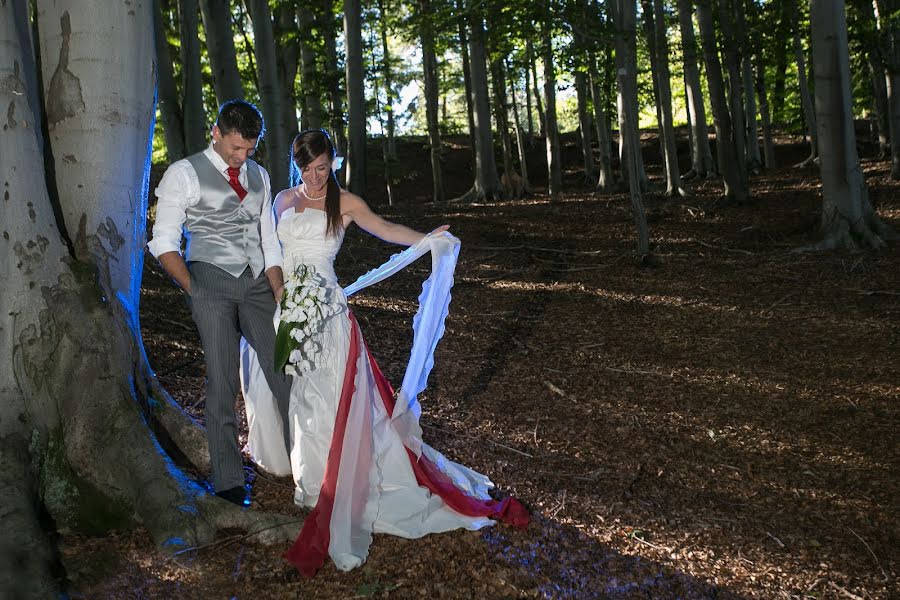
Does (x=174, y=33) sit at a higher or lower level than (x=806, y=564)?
higher

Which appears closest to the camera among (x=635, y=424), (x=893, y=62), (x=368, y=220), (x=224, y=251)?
(x=224, y=251)

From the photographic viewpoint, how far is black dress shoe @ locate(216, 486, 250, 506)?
399cm

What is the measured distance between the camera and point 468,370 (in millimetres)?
6992

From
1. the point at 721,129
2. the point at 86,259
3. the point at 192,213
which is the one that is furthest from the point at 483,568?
the point at 721,129

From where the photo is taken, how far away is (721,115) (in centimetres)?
1377

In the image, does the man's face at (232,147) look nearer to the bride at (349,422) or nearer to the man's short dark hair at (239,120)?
the man's short dark hair at (239,120)

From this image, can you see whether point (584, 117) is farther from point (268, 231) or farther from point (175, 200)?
point (175, 200)

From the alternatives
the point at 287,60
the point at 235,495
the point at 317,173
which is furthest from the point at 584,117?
the point at 235,495

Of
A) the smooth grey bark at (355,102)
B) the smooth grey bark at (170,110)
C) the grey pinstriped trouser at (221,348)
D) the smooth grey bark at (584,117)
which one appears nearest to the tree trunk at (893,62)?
the smooth grey bark at (584,117)

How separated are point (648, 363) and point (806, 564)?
336cm

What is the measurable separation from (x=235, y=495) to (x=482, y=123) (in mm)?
14135

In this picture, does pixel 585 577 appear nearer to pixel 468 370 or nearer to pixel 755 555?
pixel 755 555

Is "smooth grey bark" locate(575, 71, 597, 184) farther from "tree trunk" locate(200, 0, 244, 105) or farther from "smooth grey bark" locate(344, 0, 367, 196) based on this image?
"tree trunk" locate(200, 0, 244, 105)

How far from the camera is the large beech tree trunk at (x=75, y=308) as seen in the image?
12.1 feet
